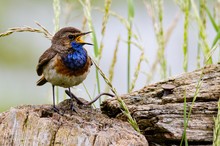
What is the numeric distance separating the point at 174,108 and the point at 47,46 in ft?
21.0

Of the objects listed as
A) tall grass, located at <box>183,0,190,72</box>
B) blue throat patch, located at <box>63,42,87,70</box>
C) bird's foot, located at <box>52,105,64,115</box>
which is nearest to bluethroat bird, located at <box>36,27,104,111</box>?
blue throat patch, located at <box>63,42,87,70</box>

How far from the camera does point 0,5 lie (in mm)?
12805

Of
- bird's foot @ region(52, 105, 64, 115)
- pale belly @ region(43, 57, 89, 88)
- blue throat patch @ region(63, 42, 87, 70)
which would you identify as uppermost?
blue throat patch @ region(63, 42, 87, 70)

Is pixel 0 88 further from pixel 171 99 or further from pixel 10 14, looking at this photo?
pixel 171 99

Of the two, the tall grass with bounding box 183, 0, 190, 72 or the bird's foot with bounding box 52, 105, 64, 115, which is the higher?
the tall grass with bounding box 183, 0, 190, 72

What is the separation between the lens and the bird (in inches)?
207

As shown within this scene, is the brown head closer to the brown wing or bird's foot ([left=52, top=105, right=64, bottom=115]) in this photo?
the brown wing

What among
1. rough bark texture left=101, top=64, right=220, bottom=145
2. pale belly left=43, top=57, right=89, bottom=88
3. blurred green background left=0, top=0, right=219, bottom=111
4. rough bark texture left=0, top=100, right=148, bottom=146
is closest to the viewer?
rough bark texture left=0, top=100, right=148, bottom=146

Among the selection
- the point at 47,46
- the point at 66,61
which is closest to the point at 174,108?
the point at 66,61

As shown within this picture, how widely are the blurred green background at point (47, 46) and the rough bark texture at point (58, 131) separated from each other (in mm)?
3766

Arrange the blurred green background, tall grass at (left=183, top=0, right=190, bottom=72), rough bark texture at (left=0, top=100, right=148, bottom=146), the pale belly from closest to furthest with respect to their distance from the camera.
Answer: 1. rough bark texture at (left=0, top=100, right=148, bottom=146)
2. the pale belly
3. tall grass at (left=183, top=0, right=190, bottom=72)
4. the blurred green background

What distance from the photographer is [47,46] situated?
434 inches

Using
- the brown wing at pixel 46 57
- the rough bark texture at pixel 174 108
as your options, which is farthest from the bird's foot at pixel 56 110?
the brown wing at pixel 46 57

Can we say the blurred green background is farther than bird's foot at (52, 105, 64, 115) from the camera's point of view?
Yes
